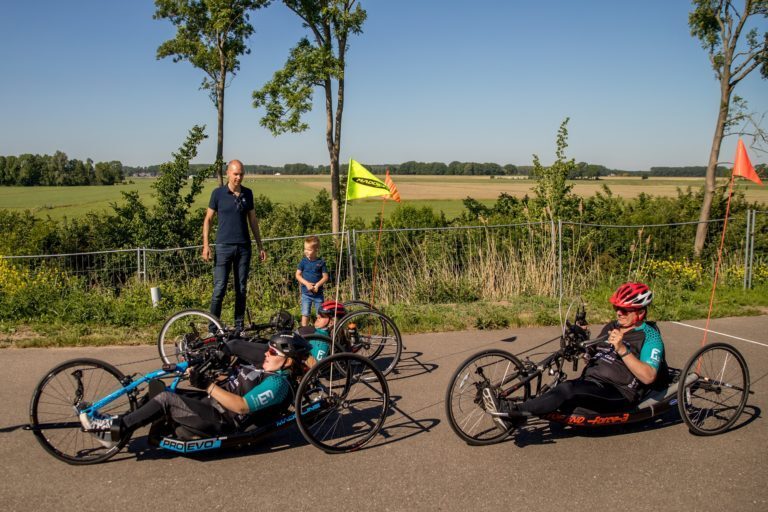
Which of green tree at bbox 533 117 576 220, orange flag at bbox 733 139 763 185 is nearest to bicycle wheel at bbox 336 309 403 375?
orange flag at bbox 733 139 763 185

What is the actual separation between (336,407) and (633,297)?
252cm

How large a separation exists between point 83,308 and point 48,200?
52.7 metres

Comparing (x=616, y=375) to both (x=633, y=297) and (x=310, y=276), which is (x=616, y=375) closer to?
(x=633, y=297)

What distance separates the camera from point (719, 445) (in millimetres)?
4664

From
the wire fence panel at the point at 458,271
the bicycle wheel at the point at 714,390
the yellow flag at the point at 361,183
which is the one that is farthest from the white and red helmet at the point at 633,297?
the wire fence panel at the point at 458,271

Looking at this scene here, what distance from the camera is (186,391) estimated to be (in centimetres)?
438

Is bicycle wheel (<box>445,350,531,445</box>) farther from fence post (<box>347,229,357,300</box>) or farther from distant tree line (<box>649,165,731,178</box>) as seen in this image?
distant tree line (<box>649,165,731,178</box>)

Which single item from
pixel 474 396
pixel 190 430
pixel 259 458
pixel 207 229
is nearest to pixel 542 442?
Answer: pixel 474 396

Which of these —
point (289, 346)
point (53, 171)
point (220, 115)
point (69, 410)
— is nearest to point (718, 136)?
point (289, 346)

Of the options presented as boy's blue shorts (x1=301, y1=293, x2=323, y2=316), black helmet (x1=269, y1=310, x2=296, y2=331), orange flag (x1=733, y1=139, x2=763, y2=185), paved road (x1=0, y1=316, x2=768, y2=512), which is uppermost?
orange flag (x1=733, y1=139, x2=763, y2=185)

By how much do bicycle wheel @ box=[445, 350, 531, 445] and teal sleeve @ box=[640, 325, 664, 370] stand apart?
91cm

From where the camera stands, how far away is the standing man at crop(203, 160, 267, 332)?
688cm

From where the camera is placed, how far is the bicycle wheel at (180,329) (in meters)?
5.94

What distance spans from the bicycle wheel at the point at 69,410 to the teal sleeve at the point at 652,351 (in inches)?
152
